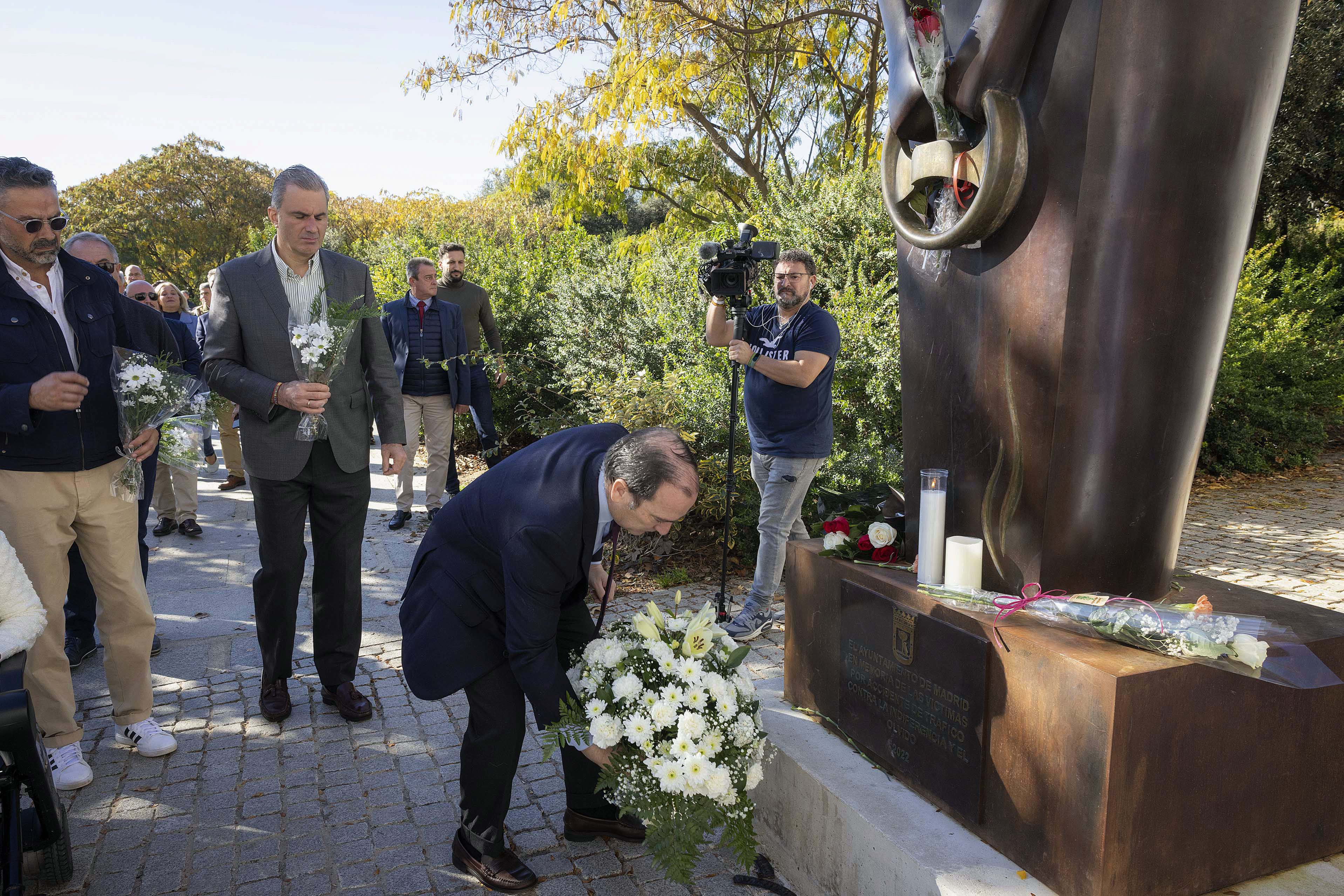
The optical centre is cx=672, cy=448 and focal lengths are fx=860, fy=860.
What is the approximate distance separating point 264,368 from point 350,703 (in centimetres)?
150

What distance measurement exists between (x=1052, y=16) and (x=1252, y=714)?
1845 mm

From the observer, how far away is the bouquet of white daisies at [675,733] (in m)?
2.23

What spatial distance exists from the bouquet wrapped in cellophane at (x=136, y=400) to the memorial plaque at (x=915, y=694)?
2689 mm

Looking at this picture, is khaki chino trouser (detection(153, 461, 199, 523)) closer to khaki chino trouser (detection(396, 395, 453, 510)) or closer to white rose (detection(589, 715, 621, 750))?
khaki chino trouser (detection(396, 395, 453, 510))

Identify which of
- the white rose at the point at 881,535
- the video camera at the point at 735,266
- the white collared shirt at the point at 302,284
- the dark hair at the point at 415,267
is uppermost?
the dark hair at the point at 415,267

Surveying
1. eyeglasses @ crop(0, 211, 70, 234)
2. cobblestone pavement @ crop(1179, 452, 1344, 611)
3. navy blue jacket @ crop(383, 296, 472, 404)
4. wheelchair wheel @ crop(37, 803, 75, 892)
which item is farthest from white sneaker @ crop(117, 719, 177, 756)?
cobblestone pavement @ crop(1179, 452, 1344, 611)

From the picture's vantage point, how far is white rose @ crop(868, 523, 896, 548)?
297 centimetres

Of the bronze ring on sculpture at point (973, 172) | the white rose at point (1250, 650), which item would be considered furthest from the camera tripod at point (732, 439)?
the white rose at point (1250, 650)

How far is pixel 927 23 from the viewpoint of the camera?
8.25ft

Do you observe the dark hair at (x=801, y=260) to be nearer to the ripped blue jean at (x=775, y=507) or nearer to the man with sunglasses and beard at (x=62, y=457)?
the ripped blue jean at (x=775, y=507)

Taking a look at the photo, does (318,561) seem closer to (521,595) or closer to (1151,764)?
(521,595)

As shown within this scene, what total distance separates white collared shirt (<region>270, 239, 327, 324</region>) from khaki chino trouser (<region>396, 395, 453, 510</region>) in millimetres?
3466

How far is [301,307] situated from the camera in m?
3.65

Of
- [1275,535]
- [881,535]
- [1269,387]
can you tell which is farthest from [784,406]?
[1269,387]
